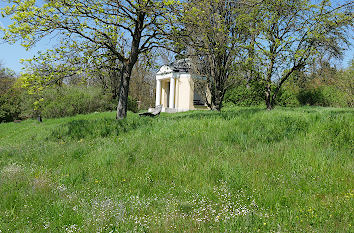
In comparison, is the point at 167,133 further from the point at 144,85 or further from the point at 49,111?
the point at 144,85

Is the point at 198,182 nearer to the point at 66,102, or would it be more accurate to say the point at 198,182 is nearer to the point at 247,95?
the point at 247,95

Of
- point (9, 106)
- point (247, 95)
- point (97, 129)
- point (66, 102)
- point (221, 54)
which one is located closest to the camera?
point (97, 129)

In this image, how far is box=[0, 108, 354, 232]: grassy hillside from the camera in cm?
Result: 273

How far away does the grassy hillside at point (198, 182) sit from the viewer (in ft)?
8.96

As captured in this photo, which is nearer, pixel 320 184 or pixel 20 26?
pixel 320 184

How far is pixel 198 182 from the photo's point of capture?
3.90 meters

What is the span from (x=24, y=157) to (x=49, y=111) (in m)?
14.9

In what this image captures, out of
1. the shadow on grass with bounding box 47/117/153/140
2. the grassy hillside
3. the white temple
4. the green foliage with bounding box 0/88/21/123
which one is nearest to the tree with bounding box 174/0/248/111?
the white temple

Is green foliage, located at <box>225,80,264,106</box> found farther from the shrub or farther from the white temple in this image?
the shrub

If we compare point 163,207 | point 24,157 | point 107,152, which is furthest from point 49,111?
point 163,207

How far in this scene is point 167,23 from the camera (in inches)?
398

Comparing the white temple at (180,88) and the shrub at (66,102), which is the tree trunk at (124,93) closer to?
the shrub at (66,102)

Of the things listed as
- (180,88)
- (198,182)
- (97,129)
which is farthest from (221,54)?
(198,182)

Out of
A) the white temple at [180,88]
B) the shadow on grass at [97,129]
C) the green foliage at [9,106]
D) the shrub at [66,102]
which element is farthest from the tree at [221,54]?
the green foliage at [9,106]
